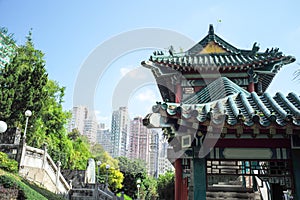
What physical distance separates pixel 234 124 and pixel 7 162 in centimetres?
1522

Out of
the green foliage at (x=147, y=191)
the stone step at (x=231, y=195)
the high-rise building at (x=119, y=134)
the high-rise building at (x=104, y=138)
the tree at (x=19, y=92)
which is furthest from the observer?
the high-rise building at (x=104, y=138)

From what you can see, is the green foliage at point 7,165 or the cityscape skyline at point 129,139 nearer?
the green foliage at point 7,165

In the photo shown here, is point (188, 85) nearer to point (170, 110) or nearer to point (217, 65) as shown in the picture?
point (217, 65)

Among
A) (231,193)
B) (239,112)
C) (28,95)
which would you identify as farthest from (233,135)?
(28,95)

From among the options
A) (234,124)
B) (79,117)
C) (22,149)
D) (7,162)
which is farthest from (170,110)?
(79,117)

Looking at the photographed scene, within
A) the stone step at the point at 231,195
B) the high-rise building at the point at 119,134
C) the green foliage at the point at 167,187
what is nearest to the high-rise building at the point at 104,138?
the high-rise building at the point at 119,134

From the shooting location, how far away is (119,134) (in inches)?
2271

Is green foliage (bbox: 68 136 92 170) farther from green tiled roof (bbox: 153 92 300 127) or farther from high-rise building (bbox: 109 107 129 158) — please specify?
green tiled roof (bbox: 153 92 300 127)

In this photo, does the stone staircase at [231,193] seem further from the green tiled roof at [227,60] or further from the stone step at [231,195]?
the green tiled roof at [227,60]

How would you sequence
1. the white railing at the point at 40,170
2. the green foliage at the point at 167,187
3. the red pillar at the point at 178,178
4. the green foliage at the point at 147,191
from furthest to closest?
the green foliage at the point at 147,191, the green foliage at the point at 167,187, the white railing at the point at 40,170, the red pillar at the point at 178,178

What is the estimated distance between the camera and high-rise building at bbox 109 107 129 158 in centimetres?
4566

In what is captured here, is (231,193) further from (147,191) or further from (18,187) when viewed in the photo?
(147,191)

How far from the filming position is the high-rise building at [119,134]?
150 ft

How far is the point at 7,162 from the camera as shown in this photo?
15.5 m
